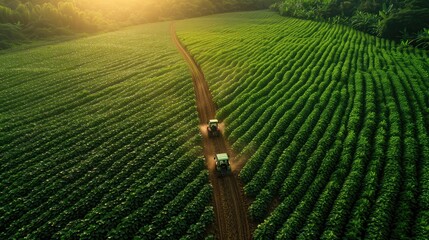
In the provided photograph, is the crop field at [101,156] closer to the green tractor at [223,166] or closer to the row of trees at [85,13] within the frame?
the green tractor at [223,166]

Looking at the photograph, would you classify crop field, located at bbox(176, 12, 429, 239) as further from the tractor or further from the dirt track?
the tractor

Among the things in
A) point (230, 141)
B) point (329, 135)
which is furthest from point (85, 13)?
point (329, 135)

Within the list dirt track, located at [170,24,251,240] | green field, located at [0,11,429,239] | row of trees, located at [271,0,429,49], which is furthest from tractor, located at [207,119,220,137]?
row of trees, located at [271,0,429,49]

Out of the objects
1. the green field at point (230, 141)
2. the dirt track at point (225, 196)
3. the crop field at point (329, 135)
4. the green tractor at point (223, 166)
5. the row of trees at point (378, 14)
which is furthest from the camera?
the row of trees at point (378, 14)

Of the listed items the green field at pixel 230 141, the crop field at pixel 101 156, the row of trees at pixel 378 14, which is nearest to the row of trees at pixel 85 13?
the green field at pixel 230 141

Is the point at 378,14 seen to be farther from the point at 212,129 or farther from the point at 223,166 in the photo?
the point at 223,166
